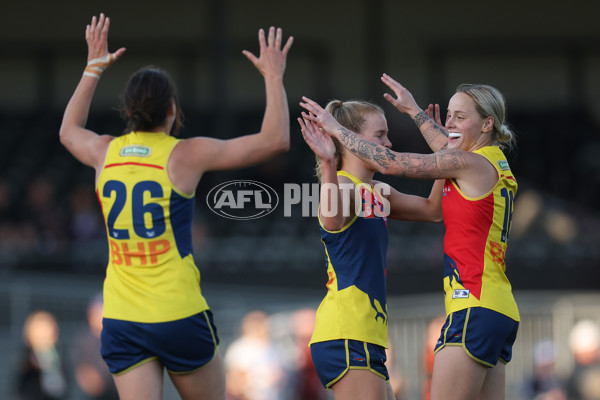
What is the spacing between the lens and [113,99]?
2162 cm

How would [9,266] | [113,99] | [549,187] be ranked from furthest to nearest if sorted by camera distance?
[113,99], [549,187], [9,266]

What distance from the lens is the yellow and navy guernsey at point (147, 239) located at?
435 centimetres

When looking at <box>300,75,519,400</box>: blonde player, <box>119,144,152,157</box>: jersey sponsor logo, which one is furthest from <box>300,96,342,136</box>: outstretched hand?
<box>119,144,152,157</box>: jersey sponsor logo

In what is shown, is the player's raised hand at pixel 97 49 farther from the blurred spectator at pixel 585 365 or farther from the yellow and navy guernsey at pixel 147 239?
the blurred spectator at pixel 585 365

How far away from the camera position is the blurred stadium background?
13242 millimetres

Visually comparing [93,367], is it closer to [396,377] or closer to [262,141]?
[396,377]

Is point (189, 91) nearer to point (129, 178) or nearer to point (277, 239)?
point (277, 239)

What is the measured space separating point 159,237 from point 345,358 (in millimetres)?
1123

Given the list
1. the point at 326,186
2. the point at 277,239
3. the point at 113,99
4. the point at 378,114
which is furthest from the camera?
the point at 113,99

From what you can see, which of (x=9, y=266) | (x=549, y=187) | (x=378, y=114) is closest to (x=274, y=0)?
(x=549, y=187)

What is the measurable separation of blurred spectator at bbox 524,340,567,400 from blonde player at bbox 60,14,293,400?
22.0 ft

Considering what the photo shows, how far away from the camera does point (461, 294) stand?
4.37 m

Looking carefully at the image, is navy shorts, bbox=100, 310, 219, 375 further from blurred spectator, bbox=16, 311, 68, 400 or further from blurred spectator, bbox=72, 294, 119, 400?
blurred spectator, bbox=16, 311, 68, 400

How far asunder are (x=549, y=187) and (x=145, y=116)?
53.0 ft
